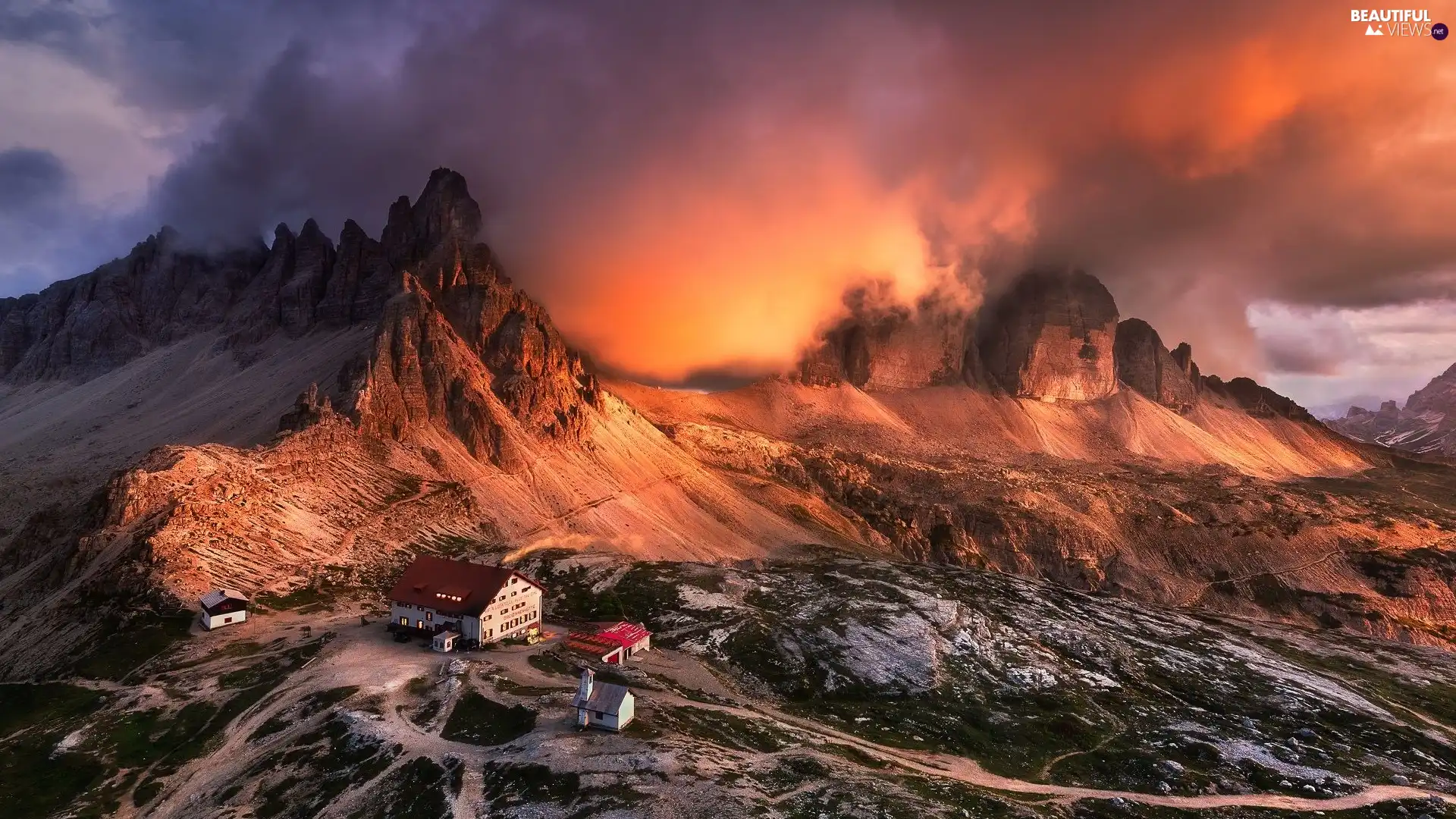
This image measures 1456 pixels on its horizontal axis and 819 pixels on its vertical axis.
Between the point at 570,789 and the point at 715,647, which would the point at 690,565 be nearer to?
the point at 715,647

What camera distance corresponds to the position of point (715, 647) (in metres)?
116

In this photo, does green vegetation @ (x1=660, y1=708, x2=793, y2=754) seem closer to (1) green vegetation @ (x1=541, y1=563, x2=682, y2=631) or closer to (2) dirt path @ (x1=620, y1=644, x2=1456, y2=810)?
(2) dirt path @ (x1=620, y1=644, x2=1456, y2=810)

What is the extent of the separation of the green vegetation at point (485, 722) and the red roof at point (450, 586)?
26060mm

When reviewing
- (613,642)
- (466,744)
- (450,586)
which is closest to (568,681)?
(613,642)

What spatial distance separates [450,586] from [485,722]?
35.8 meters

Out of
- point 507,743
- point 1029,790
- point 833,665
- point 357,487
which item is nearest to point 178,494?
point 357,487

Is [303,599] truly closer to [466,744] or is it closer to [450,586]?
[450,586]

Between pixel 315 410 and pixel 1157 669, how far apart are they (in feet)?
633

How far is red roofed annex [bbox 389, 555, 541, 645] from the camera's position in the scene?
3944 inches

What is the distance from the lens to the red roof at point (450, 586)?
101m

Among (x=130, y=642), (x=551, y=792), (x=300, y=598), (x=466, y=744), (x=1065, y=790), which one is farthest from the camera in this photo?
(x=300, y=598)

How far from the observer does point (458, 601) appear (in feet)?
332

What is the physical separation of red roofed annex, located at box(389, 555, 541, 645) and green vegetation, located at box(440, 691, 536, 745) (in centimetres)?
2460

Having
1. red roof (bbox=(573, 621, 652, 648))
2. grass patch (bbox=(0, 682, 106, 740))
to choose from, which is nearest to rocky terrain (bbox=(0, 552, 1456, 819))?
grass patch (bbox=(0, 682, 106, 740))
